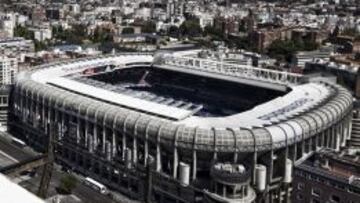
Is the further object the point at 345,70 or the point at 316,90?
the point at 345,70

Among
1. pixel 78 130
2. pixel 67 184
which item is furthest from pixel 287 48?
pixel 67 184

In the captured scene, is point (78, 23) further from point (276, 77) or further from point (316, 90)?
point (316, 90)

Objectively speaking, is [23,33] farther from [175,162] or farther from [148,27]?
[175,162]

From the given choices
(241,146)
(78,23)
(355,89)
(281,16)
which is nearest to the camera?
(241,146)

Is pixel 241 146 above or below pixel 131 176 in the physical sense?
above

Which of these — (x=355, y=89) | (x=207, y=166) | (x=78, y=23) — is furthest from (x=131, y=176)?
(x=78, y=23)

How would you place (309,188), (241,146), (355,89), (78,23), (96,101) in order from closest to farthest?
(309,188) < (241,146) < (96,101) < (355,89) < (78,23)
